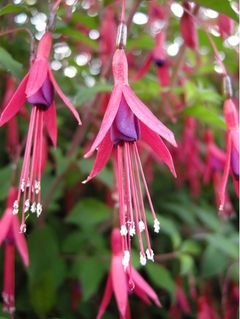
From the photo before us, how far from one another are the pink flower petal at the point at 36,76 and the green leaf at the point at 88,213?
1.48 ft

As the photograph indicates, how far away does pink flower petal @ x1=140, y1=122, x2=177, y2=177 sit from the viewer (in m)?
0.50

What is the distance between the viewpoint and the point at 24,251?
26.6 inches

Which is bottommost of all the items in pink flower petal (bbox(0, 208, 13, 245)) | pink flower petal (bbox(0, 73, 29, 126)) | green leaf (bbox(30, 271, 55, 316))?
green leaf (bbox(30, 271, 55, 316))

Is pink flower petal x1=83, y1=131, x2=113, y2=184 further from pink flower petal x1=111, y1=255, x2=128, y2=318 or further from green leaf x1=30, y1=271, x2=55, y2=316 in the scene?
green leaf x1=30, y1=271, x2=55, y2=316

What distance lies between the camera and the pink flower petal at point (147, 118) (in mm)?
469

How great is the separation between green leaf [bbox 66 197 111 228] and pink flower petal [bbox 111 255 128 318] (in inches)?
8.8

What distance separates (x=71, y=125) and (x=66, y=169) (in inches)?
16.6

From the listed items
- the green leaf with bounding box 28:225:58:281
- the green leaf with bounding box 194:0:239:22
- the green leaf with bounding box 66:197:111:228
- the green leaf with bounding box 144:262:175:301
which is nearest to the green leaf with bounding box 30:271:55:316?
the green leaf with bounding box 28:225:58:281

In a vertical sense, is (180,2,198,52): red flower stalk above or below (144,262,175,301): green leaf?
above

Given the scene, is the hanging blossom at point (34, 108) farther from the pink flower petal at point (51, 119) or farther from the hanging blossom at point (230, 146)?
the hanging blossom at point (230, 146)

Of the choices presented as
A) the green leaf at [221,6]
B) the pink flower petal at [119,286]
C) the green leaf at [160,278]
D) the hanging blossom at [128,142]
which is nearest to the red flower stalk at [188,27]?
the green leaf at [221,6]

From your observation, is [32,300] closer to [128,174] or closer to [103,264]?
[103,264]

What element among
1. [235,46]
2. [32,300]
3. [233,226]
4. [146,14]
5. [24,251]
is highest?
[146,14]

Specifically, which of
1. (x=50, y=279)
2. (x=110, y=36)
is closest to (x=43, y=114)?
(x=50, y=279)
